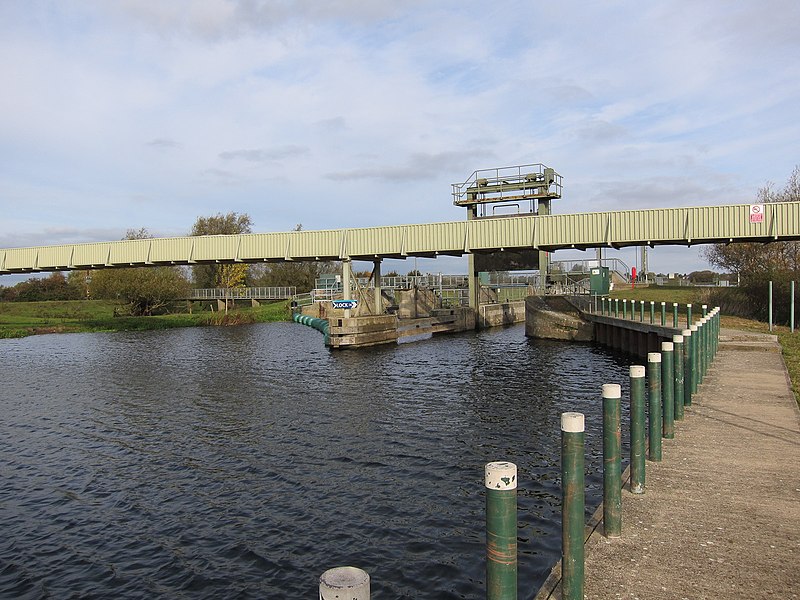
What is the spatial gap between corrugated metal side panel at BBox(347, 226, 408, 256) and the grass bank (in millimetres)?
32711

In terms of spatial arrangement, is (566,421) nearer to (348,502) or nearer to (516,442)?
(348,502)

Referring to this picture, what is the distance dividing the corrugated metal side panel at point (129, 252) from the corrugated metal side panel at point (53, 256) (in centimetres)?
382

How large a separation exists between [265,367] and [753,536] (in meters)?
28.2

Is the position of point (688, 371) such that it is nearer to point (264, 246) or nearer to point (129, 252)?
point (264, 246)

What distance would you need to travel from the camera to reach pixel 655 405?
851cm

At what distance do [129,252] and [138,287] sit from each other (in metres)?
30.5

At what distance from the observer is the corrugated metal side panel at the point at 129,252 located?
4341 centimetres

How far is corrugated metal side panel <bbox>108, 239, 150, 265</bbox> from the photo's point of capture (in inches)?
1709

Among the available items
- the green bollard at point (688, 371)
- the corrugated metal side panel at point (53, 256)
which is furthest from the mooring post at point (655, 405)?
the corrugated metal side panel at point (53, 256)

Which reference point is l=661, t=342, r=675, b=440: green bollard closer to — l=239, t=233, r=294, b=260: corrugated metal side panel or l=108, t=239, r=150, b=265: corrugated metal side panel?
l=239, t=233, r=294, b=260: corrugated metal side panel

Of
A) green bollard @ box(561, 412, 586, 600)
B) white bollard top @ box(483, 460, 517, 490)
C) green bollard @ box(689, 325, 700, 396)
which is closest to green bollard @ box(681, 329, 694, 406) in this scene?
green bollard @ box(689, 325, 700, 396)

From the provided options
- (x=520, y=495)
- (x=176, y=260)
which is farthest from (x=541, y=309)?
(x=520, y=495)

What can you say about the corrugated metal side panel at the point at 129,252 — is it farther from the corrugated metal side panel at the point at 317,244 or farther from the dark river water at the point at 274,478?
the dark river water at the point at 274,478

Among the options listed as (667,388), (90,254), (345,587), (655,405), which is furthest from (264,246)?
(345,587)
